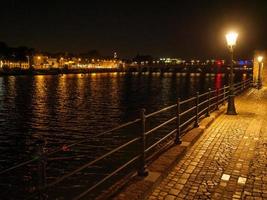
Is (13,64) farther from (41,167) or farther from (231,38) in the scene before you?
(41,167)

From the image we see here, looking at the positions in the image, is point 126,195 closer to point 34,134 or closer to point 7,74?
point 34,134

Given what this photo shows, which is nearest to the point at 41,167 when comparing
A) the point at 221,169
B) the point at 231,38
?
the point at 221,169

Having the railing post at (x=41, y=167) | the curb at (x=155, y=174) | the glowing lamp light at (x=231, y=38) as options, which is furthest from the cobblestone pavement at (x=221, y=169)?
the glowing lamp light at (x=231, y=38)

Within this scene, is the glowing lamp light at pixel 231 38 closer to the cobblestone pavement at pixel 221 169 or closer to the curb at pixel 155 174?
the cobblestone pavement at pixel 221 169

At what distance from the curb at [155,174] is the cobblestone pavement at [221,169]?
0.42 feet

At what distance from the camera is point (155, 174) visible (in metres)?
6.73

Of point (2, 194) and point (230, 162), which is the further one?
point (2, 194)

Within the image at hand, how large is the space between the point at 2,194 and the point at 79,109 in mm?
23381

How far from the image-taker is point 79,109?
115ft

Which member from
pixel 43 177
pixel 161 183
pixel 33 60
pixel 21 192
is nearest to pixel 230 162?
pixel 161 183

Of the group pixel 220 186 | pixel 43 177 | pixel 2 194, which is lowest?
pixel 2 194

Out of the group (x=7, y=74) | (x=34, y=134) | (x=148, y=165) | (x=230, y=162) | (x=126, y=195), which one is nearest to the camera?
(x=126, y=195)

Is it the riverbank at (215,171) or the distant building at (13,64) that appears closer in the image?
the riverbank at (215,171)

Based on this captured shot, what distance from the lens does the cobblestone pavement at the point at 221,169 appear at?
20.5ft
